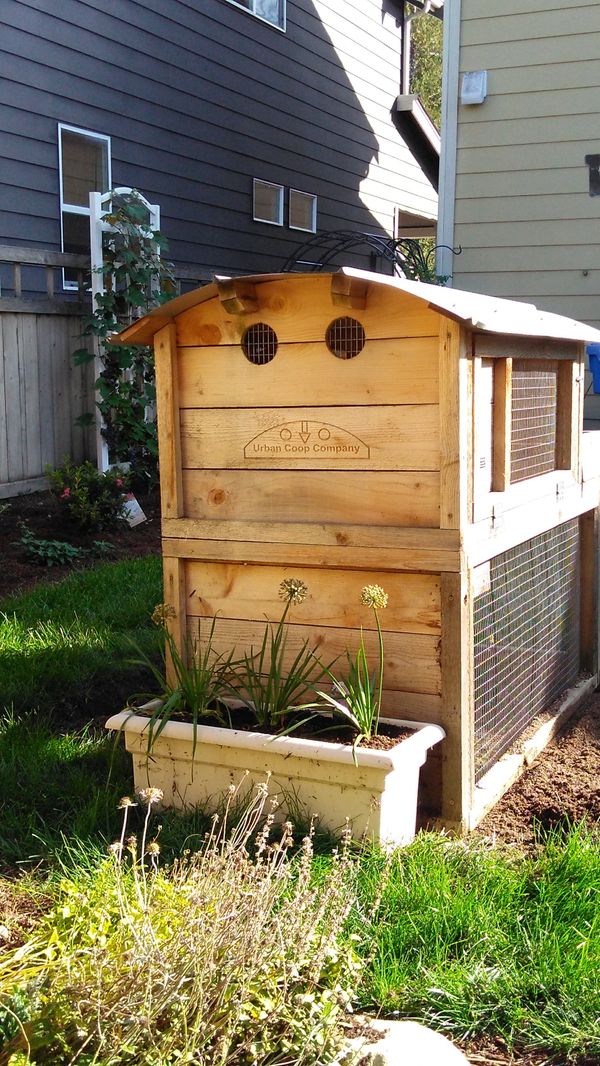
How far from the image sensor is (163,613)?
3.29 meters

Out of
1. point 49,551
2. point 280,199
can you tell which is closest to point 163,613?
point 49,551

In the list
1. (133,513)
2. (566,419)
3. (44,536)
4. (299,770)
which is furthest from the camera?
(133,513)

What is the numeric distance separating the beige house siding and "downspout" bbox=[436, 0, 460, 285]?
4 centimetres

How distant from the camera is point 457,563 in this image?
2951 mm

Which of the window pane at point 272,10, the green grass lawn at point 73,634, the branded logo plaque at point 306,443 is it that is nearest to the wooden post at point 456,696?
the branded logo plaque at point 306,443

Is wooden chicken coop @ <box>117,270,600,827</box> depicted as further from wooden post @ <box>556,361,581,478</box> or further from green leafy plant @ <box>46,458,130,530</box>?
green leafy plant @ <box>46,458,130,530</box>

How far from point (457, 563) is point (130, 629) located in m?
2.18

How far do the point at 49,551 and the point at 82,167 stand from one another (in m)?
5.00

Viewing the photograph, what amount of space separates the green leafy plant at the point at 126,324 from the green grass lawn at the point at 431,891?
403 centimetres

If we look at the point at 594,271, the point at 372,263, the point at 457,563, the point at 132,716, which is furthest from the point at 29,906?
the point at 372,263

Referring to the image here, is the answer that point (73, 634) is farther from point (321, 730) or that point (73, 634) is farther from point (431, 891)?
point (431, 891)

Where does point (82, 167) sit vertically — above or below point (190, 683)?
above

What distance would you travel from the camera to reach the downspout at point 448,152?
7789mm

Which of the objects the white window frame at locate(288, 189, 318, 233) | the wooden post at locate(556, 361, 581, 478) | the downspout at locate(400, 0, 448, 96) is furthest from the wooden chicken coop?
the downspout at locate(400, 0, 448, 96)
